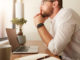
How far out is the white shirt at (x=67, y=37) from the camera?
1.10 metres

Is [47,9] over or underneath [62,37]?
over

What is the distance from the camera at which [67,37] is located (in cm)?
110

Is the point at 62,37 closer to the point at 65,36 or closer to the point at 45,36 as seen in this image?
the point at 65,36

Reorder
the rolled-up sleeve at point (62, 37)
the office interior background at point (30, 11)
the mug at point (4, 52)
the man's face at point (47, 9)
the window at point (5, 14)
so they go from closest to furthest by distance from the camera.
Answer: the mug at point (4, 52) < the rolled-up sleeve at point (62, 37) < the man's face at point (47, 9) < the window at point (5, 14) < the office interior background at point (30, 11)

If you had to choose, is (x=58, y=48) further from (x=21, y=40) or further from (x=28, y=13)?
(x=28, y=13)

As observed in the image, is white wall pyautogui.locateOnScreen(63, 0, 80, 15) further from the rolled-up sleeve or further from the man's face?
the rolled-up sleeve

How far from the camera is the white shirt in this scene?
1100mm

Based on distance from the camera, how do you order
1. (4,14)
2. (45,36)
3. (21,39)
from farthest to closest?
(4,14) < (21,39) < (45,36)

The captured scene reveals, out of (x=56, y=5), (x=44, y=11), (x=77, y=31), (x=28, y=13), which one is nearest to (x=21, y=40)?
(x=44, y=11)

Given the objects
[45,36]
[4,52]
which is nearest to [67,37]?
[45,36]

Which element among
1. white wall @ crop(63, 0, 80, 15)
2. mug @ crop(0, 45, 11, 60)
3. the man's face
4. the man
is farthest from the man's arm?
white wall @ crop(63, 0, 80, 15)

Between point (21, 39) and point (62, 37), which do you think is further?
point (21, 39)

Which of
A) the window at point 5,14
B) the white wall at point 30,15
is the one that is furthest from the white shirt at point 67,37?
the white wall at point 30,15

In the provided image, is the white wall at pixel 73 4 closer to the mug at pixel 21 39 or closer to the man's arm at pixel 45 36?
the mug at pixel 21 39
